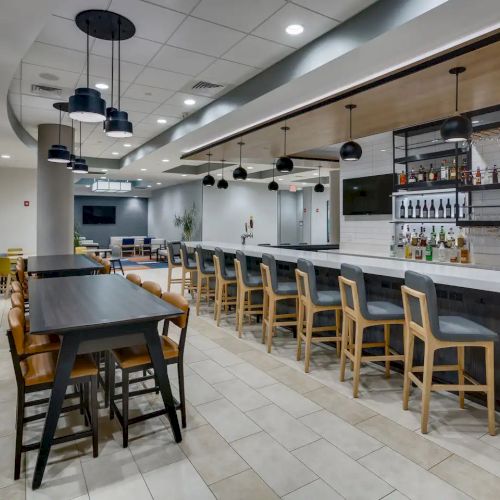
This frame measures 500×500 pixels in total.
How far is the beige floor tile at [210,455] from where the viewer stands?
7.34 feet

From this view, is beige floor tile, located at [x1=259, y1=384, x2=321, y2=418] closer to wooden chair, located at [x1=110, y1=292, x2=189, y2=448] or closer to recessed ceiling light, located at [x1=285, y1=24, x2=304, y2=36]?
wooden chair, located at [x1=110, y1=292, x2=189, y2=448]

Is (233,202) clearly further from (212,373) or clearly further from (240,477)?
(240,477)

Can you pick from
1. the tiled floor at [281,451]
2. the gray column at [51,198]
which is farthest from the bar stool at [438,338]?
the gray column at [51,198]

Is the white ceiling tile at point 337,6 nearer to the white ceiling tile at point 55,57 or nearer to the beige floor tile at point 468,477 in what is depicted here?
the white ceiling tile at point 55,57

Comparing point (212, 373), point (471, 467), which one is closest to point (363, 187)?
point (212, 373)

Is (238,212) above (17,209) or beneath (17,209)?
above

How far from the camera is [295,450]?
2447 millimetres

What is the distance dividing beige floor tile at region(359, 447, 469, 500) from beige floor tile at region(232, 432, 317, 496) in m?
0.40

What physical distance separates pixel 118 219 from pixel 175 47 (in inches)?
656

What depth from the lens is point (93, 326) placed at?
86.7 inches

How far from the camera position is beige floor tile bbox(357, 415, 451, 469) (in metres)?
2.35

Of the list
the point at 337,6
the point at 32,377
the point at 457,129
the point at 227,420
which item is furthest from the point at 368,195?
the point at 32,377

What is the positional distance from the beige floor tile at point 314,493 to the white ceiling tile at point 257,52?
3.66 metres

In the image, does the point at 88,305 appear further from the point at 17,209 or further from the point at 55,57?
the point at 17,209
